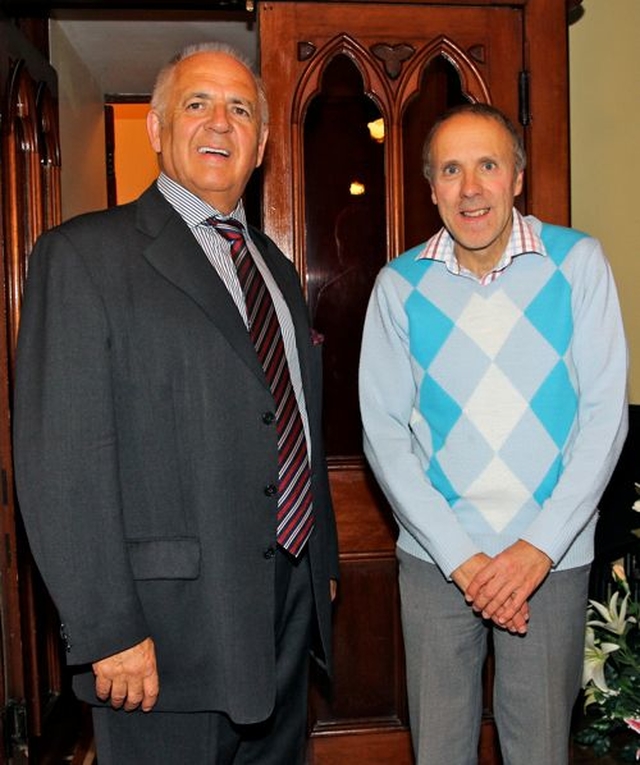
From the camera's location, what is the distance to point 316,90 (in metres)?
2.34

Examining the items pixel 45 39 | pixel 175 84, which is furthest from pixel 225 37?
pixel 175 84

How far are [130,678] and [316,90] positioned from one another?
1.52m

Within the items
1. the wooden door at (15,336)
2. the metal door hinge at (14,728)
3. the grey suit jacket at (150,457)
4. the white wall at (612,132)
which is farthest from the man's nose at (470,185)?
the metal door hinge at (14,728)

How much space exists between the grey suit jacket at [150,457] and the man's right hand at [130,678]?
3 centimetres

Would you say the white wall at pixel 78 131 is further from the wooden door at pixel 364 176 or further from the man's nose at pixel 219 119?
the man's nose at pixel 219 119

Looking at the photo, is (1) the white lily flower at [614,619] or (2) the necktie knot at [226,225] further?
(1) the white lily flower at [614,619]

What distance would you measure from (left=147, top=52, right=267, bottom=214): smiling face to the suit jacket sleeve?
1.07 feet

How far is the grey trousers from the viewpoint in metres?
1.71

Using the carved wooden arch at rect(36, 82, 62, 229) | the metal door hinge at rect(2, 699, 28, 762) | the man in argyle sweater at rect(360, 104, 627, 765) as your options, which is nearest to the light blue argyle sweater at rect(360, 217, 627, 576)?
the man in argyle sweater at rect(360, 104, 627, 765)

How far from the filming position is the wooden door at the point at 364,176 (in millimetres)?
2350

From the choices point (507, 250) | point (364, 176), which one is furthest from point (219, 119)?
point (364, 176)

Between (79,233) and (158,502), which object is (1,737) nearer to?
(158,502)

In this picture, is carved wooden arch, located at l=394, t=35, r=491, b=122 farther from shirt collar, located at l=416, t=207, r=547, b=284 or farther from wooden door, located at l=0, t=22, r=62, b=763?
wooden door, located at l=0, t=22, r=62, b=763

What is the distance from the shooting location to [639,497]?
2539 mm
